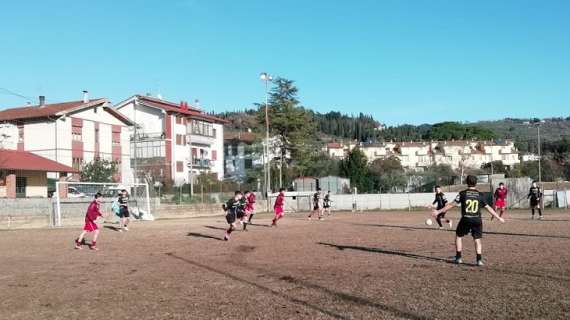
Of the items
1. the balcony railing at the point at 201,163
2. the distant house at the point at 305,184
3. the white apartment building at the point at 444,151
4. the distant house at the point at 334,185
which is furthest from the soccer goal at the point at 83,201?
the white apartment building at the point at 444,151

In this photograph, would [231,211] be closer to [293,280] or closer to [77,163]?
[293,280]

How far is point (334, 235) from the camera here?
21297 mm

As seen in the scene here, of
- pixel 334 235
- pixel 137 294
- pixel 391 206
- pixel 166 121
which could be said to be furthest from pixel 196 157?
pixel 137 294

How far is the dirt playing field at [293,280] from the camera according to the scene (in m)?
8.06

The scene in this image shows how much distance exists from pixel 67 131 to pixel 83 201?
27662 millimetres

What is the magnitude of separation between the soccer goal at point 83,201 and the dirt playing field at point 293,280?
13.6 metres

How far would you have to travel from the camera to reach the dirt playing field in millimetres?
8062

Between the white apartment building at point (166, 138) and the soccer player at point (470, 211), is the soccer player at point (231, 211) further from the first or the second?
the white apartment building at point (166, 138)

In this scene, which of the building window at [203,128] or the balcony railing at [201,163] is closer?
the balcony railing at [201,163]

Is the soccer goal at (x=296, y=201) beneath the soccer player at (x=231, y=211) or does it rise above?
beneath

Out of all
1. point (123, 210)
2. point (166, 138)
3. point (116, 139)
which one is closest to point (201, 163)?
point (166, 138)

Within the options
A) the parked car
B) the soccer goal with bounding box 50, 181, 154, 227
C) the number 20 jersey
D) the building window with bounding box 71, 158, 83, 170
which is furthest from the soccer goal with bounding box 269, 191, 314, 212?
the number 20 jersey

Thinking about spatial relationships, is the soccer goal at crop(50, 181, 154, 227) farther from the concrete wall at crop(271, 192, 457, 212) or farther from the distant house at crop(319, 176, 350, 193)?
the distant house at crop(319, 176, 350, 193)

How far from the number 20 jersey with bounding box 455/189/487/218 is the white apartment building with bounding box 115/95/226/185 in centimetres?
5793
